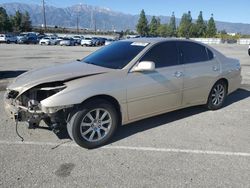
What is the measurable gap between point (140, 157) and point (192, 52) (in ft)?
8.94

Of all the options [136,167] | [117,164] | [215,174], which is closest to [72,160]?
[117,164]

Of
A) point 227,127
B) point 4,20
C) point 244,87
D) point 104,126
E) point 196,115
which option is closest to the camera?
point 104,126

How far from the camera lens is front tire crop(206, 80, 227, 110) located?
653 centimetres

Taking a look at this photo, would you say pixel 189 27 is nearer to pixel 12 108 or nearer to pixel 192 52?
pixel 192 52

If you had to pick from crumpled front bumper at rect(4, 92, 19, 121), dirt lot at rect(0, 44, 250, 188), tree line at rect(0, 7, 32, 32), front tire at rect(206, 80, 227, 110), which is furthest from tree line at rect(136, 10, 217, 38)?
crumpled front bumper at rect(4, 92, 19, 121)

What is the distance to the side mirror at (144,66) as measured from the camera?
479 cm

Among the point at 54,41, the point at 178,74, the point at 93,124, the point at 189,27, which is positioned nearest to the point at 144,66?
the point at 178,74

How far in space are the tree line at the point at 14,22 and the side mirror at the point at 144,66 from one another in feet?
282

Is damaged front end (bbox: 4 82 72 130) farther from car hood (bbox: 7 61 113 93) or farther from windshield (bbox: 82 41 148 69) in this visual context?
windshield (bbox: 82 41 148 69)

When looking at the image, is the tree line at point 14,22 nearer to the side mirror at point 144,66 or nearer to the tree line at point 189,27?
the tree line at point 189,27

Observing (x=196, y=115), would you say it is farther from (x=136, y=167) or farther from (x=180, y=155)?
(x=136, y=167)

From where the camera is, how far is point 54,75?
457cm

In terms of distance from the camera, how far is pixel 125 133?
5211mm

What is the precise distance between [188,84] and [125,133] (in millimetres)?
1603
